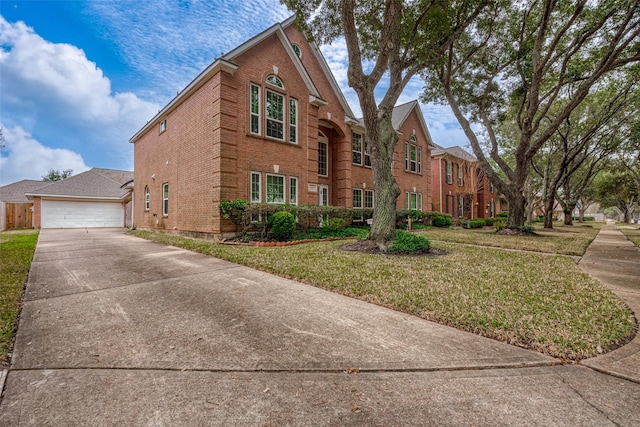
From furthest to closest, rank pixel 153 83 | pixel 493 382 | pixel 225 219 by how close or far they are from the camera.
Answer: pixel 153 83, pixel 225 219, pixel 493 382

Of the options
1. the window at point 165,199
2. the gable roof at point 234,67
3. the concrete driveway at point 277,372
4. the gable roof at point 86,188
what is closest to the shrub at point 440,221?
the gable roof at point 234,67

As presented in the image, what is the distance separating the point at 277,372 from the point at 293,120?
39.1ft

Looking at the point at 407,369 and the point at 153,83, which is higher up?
the point at 153,83

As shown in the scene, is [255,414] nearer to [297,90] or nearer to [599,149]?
[297,90]

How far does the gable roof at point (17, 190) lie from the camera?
26422mm

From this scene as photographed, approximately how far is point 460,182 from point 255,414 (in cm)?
3050

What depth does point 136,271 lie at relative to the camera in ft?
18.0

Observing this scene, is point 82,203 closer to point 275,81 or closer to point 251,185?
point 251,185

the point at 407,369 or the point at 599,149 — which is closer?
the point at 407,369

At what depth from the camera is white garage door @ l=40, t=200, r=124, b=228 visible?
68.1ft

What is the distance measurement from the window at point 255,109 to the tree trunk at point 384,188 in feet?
17.3

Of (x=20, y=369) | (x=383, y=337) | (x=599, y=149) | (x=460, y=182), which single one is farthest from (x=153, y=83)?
(x=599, y=149)

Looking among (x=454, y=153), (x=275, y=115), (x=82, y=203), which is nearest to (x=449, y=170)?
(x=454, y=153)

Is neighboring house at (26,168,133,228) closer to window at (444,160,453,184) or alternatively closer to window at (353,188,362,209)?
window at (353,188,362,209)
